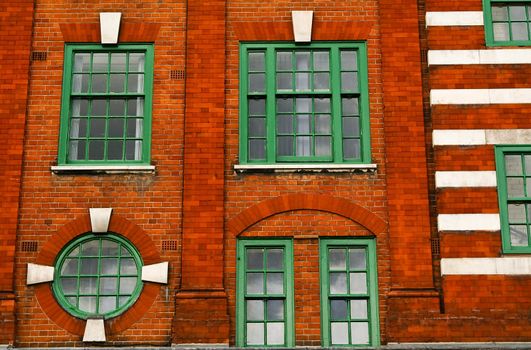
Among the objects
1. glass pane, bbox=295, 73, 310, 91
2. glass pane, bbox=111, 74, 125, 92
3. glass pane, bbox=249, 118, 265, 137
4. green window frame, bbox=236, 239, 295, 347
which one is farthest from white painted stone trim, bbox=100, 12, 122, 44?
green window frame, bbox=236, 239, 295, 347

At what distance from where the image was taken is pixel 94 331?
555 inches

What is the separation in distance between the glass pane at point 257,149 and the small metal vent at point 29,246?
4.01m

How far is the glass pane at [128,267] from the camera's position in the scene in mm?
14555

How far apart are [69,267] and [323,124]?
16.7 ft

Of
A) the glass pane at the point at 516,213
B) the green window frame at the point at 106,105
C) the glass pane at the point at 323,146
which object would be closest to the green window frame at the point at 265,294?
the glass pane at the point at 323,146

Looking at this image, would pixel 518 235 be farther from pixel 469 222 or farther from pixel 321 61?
pixel 321 61

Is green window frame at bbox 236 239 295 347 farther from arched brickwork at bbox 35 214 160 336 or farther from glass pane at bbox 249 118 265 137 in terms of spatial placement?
glass pane at bbox 249 118 265 137

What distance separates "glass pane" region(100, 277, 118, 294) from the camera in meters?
14.5

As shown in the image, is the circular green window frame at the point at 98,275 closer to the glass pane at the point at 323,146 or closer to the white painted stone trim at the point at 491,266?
the glass pane at the point at 323,146

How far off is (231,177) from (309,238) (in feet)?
5.69

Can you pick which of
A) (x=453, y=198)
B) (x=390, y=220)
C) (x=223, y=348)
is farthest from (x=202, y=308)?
(x=453, y=198)

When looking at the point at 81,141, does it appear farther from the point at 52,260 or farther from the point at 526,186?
the point at 526,186

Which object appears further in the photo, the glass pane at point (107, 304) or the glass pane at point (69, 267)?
the glass pane at point (69, 267)

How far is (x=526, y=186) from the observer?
14.7 meters
